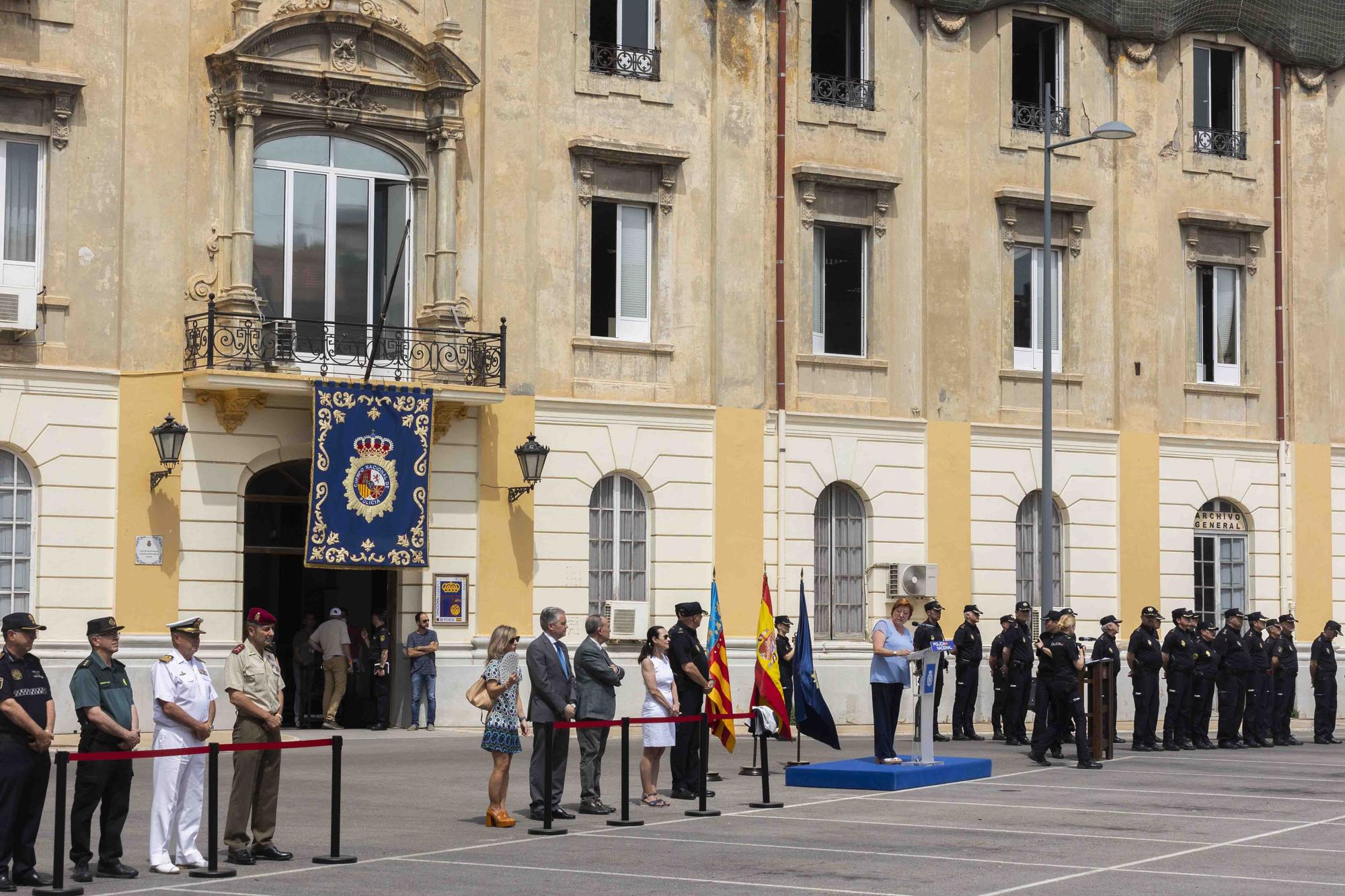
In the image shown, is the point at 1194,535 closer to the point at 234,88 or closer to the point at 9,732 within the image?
the point at 234,88

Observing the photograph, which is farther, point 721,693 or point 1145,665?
point 1145,665

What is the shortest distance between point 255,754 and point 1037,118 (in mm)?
21365

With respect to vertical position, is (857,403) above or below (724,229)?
below

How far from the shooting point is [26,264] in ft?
84.6

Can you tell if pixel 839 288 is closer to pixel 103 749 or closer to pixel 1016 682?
pixel 1016 682

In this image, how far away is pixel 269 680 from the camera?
15.6 meters

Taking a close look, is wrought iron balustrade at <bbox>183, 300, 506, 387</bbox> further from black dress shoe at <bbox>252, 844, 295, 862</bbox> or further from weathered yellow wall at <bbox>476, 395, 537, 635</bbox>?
black dress shoe at <bbox>252, 844, 295, 862</bbox>

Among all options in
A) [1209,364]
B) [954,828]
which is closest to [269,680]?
[954,828]

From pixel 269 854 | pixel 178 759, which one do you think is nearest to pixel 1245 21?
pixel 269 854

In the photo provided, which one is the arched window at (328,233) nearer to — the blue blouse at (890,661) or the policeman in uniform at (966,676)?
the policeman in uniform at (966,676)

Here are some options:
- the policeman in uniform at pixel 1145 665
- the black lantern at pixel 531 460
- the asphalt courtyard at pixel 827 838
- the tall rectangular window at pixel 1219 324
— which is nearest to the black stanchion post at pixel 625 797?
the asphalt courtyard at pixel 827 838

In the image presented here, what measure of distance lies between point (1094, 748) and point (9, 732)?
13767 mm

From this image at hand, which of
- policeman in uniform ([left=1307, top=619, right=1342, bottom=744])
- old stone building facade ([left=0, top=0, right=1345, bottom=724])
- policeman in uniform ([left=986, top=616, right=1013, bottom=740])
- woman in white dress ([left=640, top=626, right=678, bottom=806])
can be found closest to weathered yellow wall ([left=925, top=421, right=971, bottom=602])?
old stone building facade ([left=0, top=0, right=1345, bottom=724])

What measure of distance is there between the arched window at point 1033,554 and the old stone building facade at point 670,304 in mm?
72
